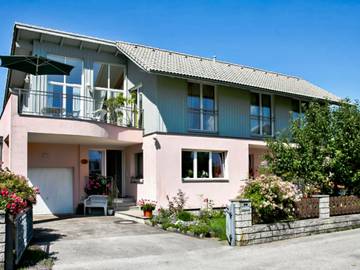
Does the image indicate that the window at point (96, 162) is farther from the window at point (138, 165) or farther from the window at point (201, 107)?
the window at point (201, 107)

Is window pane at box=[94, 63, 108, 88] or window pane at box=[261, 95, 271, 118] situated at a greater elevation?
window pane at box=[94, 63, 108, 88]

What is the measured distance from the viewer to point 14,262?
8.19 metres

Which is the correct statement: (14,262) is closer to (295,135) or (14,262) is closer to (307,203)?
(307,203)

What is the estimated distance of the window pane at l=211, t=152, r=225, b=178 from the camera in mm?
18688

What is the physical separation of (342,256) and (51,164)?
13013mm

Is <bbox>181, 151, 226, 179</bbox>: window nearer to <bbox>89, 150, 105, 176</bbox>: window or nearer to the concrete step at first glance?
the concrete step

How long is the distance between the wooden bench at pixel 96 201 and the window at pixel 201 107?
5043 mm

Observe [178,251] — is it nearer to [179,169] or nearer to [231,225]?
[231,225]

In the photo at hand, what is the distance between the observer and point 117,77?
20484 mm

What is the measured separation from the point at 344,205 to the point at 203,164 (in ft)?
20.9

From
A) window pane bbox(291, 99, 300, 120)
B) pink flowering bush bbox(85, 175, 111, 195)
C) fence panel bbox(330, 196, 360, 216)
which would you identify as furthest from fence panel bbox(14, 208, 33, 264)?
window pane bbox(291, 99, 300, 120)

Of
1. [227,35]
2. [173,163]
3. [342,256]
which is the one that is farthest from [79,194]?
[342,256]

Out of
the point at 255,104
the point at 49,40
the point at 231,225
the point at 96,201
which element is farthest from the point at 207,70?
the point at 231,225

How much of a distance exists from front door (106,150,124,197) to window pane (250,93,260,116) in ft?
23.6
